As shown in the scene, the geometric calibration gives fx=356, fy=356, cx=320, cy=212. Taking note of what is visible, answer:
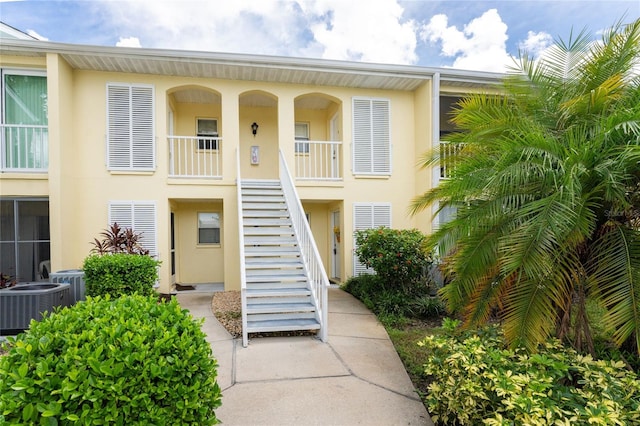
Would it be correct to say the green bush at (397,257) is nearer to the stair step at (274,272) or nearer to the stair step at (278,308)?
the stair step at (274,272)

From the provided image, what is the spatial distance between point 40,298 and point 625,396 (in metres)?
7.32

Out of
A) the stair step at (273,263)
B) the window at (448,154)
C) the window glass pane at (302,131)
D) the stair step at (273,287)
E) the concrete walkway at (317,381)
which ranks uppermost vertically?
the window glass pane at (302,131)

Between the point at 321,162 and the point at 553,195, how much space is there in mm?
7779

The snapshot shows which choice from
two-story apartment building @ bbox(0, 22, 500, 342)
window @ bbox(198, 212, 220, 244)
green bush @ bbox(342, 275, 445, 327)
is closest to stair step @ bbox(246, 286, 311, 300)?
two-story apartment building @ bbox(0, 22, 500, 342)

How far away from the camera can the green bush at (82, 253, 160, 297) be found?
20.9 feet

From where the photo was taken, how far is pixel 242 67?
8445 mm

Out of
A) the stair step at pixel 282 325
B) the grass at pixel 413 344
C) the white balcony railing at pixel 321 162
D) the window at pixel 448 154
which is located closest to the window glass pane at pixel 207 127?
the white balcony railing at pixel 321 162

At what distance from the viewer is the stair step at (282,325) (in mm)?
5477

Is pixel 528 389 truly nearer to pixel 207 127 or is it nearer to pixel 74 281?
pixel 74 281

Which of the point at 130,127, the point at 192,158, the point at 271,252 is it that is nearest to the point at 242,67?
the point at 192,158

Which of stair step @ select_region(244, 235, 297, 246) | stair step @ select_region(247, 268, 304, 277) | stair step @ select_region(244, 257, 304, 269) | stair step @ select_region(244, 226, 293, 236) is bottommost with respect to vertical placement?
stair step @ select_region(247, 268, 304, 277)

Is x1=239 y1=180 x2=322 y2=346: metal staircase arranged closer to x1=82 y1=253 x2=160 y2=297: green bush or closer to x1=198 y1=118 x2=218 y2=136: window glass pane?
x1=82 y1=253 x2=160 y2=297: green bush

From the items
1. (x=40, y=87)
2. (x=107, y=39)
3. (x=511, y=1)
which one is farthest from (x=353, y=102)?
(x=40, y=87)

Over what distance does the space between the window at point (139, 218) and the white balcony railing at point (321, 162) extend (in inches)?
153
